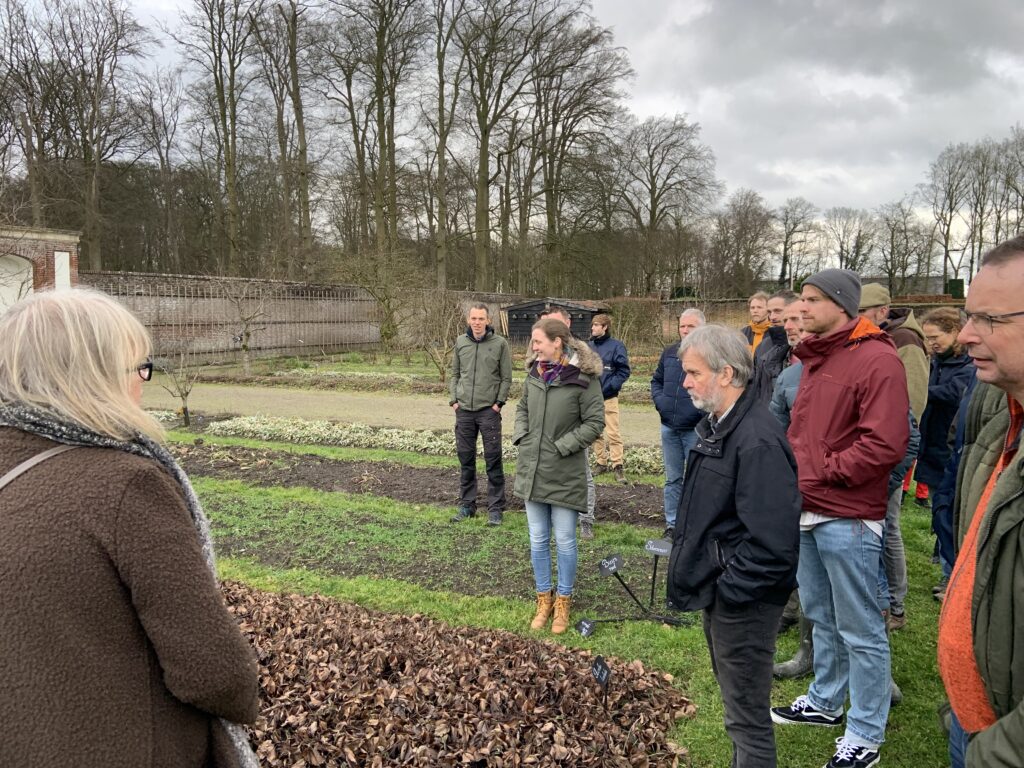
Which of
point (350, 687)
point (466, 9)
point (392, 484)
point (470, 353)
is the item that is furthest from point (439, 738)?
point (466, 9)

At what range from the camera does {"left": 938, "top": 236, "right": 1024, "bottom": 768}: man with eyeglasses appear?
1485mm

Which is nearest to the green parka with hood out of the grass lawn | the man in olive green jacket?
the man in olive green jacket

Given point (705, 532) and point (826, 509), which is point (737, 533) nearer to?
point (705, 532)

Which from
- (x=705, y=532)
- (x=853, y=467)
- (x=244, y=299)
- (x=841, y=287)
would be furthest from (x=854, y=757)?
(x=244, y=299)

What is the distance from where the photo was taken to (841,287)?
3.06 meters

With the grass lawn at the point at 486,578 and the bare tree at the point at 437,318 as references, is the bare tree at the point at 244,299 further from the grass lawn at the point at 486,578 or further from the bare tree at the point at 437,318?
the grass lawn at the point at 486,578

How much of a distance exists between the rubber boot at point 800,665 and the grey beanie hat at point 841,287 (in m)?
1.92

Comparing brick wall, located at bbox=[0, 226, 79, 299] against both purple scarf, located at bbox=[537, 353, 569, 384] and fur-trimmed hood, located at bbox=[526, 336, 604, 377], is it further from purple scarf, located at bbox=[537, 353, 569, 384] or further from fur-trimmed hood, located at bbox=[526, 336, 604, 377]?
fur-trimmed hood, located at bbox=[526, 336, 604, 377]

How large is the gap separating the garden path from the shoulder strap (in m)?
9.65

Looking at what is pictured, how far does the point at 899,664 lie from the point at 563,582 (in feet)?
6.93

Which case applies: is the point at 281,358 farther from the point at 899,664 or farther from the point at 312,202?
the point at 899,664

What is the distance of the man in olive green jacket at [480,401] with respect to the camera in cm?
664

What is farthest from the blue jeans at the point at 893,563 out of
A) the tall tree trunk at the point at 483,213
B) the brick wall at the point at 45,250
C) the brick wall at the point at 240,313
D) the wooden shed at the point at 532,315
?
the tall tree trunk at the point at 483,213

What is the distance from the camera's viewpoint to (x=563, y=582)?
4359 millimetres
